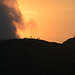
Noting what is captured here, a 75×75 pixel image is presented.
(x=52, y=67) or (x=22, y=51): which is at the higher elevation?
(x=22, y=51)

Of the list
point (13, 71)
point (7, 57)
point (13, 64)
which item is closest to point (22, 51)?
point (7, 57)

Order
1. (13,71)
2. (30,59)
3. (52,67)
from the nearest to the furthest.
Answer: (13,71) → (52,67) → (30,59)

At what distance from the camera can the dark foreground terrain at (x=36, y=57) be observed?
43122 millimetres

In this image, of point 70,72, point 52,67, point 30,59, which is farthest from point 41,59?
point 70,72

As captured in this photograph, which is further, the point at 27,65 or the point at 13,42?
the point at 13,42

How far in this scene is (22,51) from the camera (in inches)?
2201

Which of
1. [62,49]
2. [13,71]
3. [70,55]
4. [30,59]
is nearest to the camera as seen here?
[13,71]

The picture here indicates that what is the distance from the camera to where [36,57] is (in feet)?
Result: 170

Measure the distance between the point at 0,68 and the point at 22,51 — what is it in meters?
12.1

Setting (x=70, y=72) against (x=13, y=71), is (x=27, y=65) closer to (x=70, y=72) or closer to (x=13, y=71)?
(x=13, y=71)

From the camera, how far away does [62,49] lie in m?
61.1

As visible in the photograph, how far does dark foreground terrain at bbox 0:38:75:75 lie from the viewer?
141ft

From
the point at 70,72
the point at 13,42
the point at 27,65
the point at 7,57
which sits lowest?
the point at 70,72

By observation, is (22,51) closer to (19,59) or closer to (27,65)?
(19,59)
